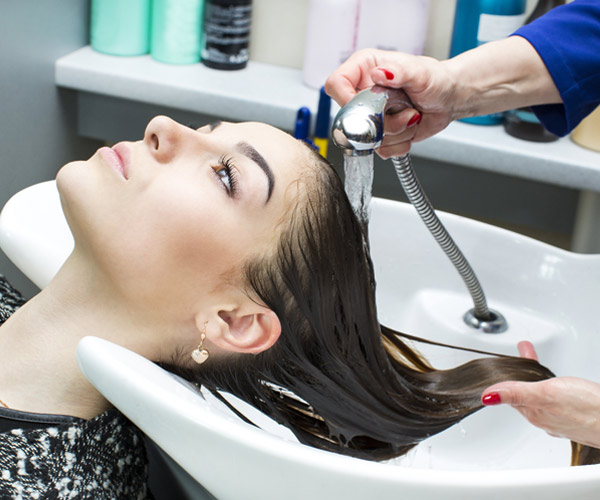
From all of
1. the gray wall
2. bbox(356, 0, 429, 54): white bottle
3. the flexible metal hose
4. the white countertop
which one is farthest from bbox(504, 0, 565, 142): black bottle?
the gray wall

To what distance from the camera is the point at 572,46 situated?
1305mm

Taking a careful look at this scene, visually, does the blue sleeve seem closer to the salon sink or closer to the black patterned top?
the salon sink

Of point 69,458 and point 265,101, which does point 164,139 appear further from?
point 265,101

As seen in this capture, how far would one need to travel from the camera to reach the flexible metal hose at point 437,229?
125 cm

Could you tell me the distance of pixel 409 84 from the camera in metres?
1.22

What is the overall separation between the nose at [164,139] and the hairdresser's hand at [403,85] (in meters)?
0.27

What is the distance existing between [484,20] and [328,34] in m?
0.36

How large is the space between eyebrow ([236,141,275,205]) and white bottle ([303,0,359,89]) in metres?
0.84

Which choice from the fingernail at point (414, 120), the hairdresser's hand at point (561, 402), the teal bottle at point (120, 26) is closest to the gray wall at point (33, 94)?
the teal bottle at point (120, 26)

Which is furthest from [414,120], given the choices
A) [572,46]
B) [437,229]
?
[572,46]

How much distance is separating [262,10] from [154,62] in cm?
30

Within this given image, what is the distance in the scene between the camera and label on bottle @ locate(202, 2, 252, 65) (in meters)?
1.92

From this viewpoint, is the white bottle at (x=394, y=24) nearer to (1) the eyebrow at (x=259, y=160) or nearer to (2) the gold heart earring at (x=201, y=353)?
(1) the eyebrow at (x=259, y=160)

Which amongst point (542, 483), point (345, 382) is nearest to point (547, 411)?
point (542, 483)
